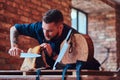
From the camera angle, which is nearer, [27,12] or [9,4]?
[9,4]

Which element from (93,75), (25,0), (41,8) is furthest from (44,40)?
(41,8)

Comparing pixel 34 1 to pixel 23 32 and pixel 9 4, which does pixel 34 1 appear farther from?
pixel 23 32

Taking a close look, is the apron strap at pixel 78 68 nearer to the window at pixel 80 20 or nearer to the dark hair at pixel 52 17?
the dark hair at pixel 52 17

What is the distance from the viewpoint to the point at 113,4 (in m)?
6.55

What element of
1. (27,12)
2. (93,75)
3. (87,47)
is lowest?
(93,75)

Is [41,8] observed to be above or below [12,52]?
above

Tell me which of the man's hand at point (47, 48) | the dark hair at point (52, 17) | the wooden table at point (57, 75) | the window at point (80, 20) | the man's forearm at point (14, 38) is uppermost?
the window at point (80, 20)

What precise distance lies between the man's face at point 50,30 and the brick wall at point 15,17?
177cm

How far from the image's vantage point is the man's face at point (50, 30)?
1.70 metres

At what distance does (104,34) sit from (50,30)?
5.03m

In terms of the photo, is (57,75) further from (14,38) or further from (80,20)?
(80,20)

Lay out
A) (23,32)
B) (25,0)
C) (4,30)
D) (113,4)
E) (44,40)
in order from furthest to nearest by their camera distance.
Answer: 1. (113,4)
2. (25,0)
3. (4,30)
4. (23,32)
5. (44,40)

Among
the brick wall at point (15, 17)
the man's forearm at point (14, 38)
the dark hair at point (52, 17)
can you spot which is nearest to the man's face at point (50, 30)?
the dark hair at point (52, 17)

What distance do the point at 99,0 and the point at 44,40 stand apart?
4.20m
